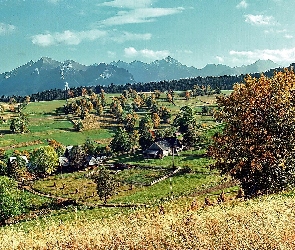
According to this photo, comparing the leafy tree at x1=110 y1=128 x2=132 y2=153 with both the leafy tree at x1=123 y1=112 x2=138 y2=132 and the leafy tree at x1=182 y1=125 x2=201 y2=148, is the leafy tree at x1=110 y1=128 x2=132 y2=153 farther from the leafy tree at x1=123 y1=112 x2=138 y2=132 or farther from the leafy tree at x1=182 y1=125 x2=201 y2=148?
the leafy tree at x1=123 y1=112 x2=138 y2=132

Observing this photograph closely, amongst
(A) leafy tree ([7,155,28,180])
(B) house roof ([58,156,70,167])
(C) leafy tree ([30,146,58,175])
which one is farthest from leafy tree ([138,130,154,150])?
(A) leafy tree ([7,155,28,180])

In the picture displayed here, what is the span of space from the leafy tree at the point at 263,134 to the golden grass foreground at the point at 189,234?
11234mm

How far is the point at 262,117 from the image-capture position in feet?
80.1

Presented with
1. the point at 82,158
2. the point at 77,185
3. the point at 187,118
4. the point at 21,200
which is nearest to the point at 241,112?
the point at 21,200

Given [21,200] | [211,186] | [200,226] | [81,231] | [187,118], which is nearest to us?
[200,226]

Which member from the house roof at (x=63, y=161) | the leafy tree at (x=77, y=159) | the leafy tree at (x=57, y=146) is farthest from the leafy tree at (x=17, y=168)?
the leafy tree at (x=57, y=146)

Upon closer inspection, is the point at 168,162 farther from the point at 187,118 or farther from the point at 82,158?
the point at 187,118

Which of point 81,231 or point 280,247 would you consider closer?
point 280,247

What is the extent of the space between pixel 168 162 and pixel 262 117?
301ft

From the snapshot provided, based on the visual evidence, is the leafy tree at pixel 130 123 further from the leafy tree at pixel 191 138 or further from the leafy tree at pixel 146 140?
the leafy tree at pixel 191 138

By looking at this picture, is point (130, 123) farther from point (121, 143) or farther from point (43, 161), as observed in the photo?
point (43, 161)

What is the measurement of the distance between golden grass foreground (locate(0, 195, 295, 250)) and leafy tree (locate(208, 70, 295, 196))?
11234mm

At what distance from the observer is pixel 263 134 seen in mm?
24141

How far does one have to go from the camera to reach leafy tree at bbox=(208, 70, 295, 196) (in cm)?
2370
